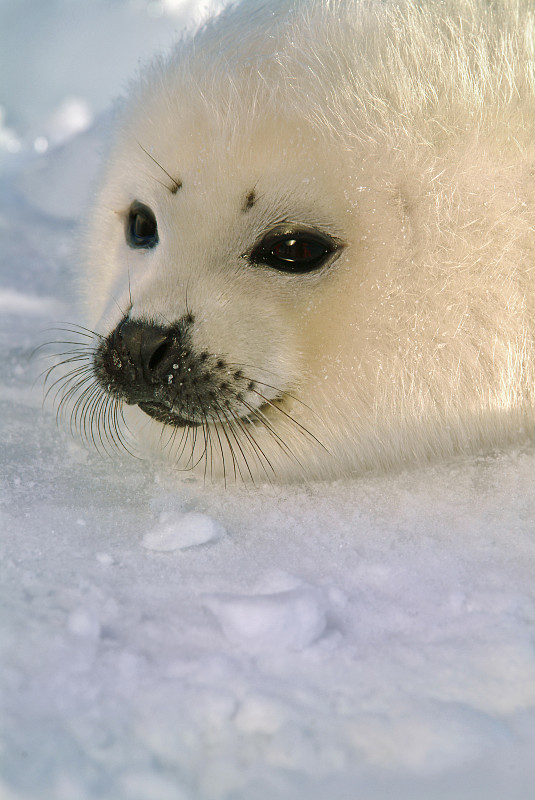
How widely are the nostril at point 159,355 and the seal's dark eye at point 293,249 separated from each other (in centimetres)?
25

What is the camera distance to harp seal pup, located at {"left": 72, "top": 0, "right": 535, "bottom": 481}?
1.54 metres

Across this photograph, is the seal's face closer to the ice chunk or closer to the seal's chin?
the seal's chin

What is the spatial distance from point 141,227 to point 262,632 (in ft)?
3.67

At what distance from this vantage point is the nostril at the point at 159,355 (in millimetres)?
1547

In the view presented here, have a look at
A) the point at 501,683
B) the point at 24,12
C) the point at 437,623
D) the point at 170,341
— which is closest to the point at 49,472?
the point at 170,341

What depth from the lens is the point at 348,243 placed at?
5.08ft

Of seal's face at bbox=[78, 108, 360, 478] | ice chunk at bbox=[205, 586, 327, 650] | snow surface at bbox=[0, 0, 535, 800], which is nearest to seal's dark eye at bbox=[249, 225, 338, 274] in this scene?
seal's face at bbox=[78, 108, 360, 478]

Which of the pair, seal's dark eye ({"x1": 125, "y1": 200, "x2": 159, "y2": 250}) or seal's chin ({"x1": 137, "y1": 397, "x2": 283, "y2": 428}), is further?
seal's dark eye ({"x1": 125, "y1": 200, "x2": 159, "y2": 250})

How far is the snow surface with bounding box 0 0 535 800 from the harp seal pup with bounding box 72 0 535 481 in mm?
190

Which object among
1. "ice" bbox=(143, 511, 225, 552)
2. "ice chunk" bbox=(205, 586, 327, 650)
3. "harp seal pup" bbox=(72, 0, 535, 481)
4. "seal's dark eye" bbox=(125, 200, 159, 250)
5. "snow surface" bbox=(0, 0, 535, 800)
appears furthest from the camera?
"seal's dark eye" bbox=(125, 200, 159, 250)

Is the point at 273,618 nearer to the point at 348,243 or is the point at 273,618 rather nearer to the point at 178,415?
the point at 178,415

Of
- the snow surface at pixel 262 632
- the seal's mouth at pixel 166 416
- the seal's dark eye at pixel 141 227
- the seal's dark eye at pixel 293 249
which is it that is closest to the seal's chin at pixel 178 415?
the seal's mouth at pixel 166 416

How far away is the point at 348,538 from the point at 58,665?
603 mm

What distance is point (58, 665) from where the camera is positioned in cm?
105
